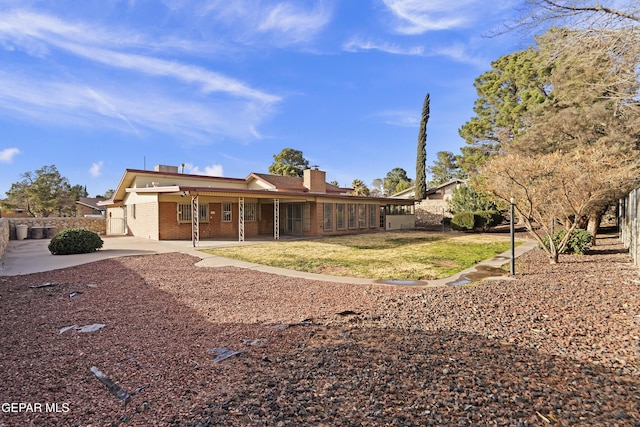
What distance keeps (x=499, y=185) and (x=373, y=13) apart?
7.20 metres

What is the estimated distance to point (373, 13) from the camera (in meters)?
11.5

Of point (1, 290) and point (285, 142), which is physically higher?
point (285, 142)

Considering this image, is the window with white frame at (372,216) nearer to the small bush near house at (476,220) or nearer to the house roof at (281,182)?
the house roof at (281,182)

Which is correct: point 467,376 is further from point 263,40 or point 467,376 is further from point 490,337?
point 263,40

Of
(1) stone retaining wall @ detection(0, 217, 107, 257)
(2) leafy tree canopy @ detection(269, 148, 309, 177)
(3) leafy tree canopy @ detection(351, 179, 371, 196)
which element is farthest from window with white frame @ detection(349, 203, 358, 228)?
(2) leafy tree canopy @ detection(269, 148, 309, 177)

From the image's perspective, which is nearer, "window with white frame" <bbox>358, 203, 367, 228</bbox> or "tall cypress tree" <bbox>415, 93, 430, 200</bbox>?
"window with white frame" <bbox>358, 203, 367, 228</bbox>

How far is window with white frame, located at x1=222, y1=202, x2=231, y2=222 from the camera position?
20.1 m

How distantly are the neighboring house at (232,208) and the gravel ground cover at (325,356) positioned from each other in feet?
35.7

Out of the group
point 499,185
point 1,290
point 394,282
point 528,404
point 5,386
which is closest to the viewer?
point 528,404

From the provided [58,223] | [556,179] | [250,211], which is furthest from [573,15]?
[58,223]

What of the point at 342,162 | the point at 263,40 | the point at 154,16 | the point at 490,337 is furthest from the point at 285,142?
the point at 490,337

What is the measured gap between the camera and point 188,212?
18906 mm

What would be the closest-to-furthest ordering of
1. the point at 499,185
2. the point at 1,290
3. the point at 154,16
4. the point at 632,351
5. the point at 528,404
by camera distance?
the point at 528,404 → the point at 632,351 → the point at 1,290 → the point at 499,185 → the point at 154,16

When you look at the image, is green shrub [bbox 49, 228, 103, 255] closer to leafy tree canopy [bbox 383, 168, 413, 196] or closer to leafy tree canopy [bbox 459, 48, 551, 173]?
leafy tree canopy [bbox 459, 48, 551, 173]
